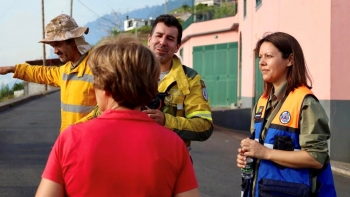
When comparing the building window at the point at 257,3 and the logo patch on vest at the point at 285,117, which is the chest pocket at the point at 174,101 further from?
the building window at the point at 257,3

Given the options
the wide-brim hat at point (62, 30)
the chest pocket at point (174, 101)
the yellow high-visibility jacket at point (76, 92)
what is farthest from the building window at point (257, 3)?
the chest pocket at point (174, 101)

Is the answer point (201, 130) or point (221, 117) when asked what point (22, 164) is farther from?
point (221, 117)

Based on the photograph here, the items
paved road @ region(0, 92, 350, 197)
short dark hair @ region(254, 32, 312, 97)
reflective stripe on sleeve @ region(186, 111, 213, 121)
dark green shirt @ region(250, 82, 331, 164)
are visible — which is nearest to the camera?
dark green shirt @ region(250, 82, 331, 164)

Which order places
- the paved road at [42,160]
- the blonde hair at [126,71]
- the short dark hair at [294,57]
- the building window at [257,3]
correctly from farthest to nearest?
the building window at [257,3] → the paved road at [42,160] → the short dark hair at [294,57] → the blonde hair at [126,71]

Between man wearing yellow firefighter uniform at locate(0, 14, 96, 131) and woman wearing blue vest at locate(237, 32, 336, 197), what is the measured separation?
1.45 m

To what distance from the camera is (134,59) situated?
80.3 inches

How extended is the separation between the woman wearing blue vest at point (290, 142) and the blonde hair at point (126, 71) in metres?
1.17

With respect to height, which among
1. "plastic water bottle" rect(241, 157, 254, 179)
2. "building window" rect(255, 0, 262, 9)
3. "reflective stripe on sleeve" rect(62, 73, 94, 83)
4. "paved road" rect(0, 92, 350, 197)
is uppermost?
"building window" rect(255, 0, 262, 9)

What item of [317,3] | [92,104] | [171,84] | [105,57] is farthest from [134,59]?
[317,3]

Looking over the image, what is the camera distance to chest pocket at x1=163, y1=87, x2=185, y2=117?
3.21 m

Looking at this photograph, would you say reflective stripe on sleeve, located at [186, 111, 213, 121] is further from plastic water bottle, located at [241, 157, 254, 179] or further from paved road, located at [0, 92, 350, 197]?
paved road, located at [0, 92, 350, 197]

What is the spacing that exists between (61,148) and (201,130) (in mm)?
1386

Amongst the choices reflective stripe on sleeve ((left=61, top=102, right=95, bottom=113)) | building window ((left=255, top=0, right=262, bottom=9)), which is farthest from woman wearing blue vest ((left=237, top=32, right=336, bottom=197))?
building window ((left=255, top=0, right=262, bottom=9))

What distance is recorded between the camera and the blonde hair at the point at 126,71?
6.64 feet
